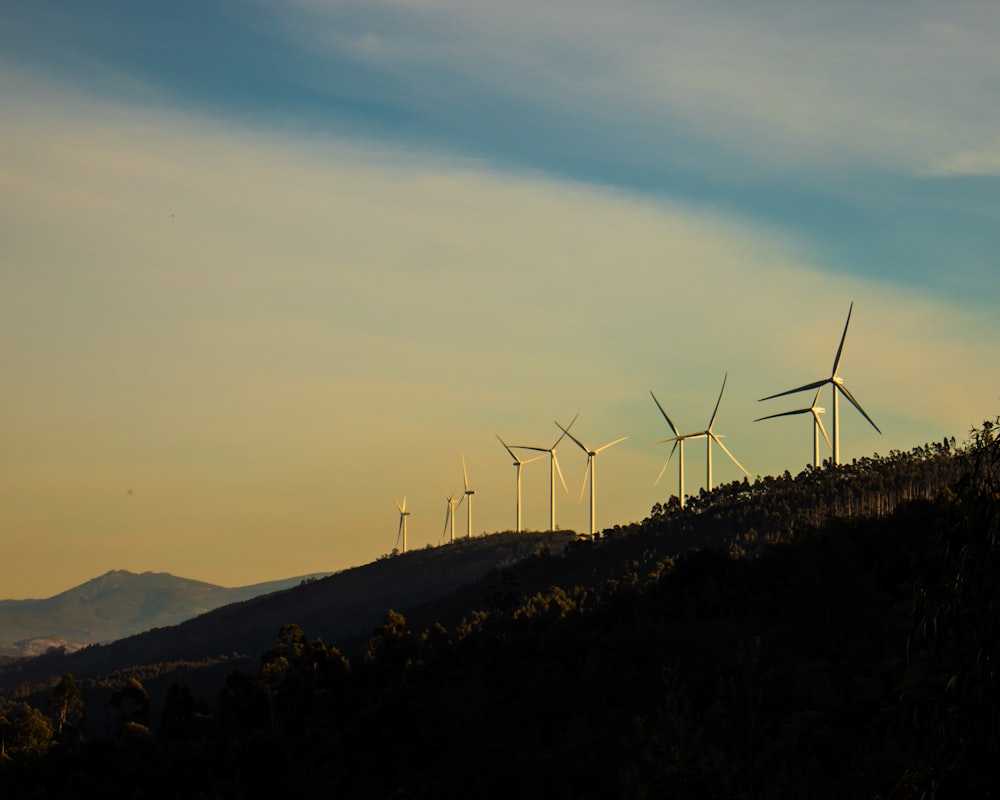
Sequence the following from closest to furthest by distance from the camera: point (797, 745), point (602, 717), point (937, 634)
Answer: point (937, 634) < point (797, 745) < point (602, 717)

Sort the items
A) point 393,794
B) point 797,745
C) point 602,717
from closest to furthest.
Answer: point 797,745, point 393,794, point 602,717

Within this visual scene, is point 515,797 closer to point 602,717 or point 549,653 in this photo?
point 602,717

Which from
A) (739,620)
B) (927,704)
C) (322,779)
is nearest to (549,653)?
(739,620)

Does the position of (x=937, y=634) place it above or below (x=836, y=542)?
below

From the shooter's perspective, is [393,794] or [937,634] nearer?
[937,634]

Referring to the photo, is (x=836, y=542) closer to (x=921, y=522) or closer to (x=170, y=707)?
(x=921, y=522)

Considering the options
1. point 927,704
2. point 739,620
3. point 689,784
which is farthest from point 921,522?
point 927,704

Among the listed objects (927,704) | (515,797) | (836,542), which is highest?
(836,542)

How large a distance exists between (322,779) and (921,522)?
99906 millimetres

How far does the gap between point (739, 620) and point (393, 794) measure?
234 ft

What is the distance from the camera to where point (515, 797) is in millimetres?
109438

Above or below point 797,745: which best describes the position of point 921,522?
above

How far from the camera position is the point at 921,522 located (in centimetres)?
18575

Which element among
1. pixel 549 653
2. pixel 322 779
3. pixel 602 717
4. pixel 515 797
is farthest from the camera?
pixel 549 653
